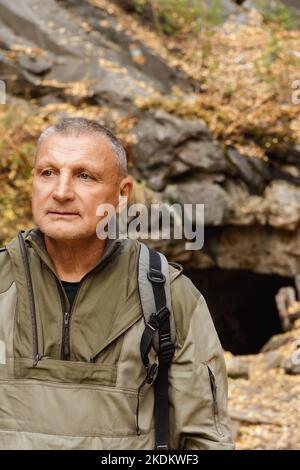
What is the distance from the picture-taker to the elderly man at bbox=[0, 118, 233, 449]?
1698 millimetres

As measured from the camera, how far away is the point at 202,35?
12.4 metres

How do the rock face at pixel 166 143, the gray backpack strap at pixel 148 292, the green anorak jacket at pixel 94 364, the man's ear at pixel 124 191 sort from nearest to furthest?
the green anorak jacket at pixel 94 364 → the gray backpack strap at pixel 148 292 → the man's ear at pixel 124 191 → the rock face at pixel 166 143

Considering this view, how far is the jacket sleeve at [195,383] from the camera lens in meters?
1.80

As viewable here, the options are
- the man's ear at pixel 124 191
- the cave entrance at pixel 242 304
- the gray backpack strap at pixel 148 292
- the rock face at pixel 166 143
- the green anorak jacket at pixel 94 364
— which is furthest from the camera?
the cave entrance at pixel 242 304

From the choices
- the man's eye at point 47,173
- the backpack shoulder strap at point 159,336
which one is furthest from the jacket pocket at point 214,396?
the man's eye at point 47,173

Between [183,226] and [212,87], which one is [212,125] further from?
[183,226]

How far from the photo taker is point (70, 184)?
186 centimetres

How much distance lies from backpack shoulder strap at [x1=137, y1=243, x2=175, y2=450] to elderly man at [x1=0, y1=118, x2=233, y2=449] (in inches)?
0.5

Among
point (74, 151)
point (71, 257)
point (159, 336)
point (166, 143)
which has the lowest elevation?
point (159, 336)

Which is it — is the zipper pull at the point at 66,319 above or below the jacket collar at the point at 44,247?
below

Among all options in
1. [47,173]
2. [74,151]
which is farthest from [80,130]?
[47,173]

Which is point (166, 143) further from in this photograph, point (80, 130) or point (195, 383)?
point (195, 383)

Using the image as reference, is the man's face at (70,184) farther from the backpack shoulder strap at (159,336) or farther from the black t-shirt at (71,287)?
the backpack shoulder strap at (159,336)

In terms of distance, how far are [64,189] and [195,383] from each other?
880 mm
